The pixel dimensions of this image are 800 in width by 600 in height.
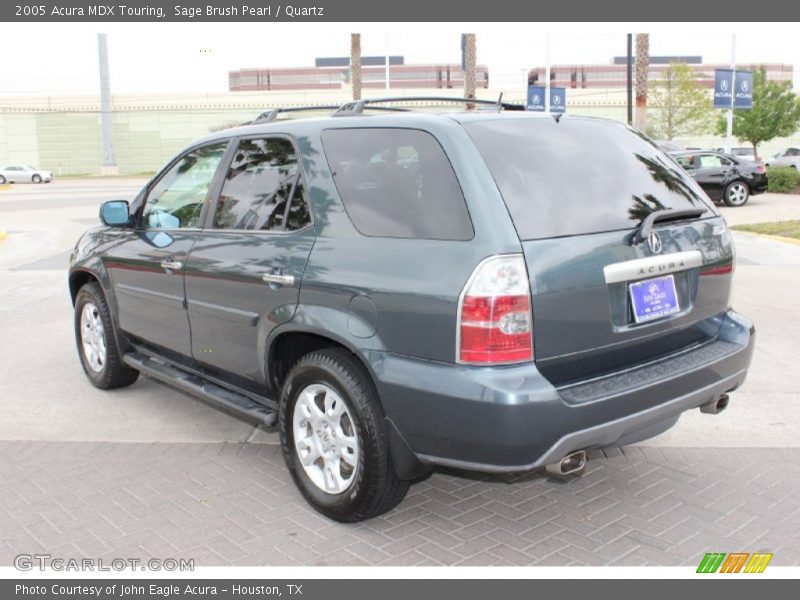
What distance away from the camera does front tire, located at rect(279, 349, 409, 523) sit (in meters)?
3.42

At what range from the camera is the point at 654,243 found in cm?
349

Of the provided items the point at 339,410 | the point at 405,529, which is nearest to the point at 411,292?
the point at 339,410

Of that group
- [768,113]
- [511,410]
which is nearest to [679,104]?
[768,113]

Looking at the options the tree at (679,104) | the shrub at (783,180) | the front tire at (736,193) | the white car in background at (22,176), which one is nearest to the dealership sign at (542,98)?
the front tire at (736,193)

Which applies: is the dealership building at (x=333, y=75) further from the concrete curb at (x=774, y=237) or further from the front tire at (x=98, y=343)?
the front tire at (x=98, y=343)

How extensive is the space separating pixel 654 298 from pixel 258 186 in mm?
2137

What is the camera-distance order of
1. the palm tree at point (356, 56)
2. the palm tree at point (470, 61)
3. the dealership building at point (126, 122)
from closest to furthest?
the palm tree at point (470, 61) → the palm tree at point (356, 56) → the dealership building at point (126, 122)

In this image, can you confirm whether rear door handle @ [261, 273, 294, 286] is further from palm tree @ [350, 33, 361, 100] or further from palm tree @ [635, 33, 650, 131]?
palm tree @ [350, 33, 361, 100]

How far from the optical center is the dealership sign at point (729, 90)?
25.8 meters

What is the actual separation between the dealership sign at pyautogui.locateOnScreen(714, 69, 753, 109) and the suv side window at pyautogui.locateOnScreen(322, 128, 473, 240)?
24.9m

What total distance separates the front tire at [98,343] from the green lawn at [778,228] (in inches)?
503

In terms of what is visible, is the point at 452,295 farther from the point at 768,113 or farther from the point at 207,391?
the point at 768,113

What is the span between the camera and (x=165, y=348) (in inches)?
195

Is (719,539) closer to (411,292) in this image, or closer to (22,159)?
(411,292)
